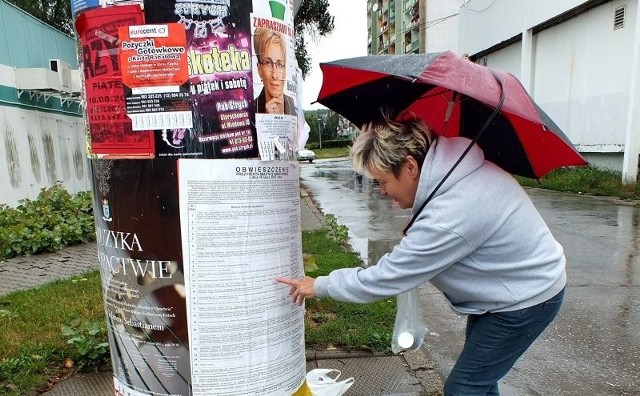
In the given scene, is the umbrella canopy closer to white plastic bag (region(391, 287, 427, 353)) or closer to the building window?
white plastic bag (region(391, 287, 427, 353))

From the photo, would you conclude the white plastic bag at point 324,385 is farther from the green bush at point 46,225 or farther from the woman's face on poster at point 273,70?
the green bush at point 46,225

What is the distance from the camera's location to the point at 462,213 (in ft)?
5.77

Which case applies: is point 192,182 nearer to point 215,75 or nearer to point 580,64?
point 215,75

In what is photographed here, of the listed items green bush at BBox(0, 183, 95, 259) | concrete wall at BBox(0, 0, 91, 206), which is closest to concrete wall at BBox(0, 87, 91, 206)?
concrete wall at BBox(0, 0, 91, 206)

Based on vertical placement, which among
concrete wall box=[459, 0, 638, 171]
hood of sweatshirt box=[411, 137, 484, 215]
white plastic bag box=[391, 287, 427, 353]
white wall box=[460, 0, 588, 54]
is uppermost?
white wall box=[460, 0, 588, 54]

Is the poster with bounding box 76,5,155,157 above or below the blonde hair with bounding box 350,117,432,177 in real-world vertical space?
above

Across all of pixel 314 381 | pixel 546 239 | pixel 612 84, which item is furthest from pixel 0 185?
pixel 612 84

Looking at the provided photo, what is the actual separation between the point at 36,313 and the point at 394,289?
11.8 feet

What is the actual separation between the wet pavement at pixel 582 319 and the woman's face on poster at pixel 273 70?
8.22 ft

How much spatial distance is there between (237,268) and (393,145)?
29.8 inches

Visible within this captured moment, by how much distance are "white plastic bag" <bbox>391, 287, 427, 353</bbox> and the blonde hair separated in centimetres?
77

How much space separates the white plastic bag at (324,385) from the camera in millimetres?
2771

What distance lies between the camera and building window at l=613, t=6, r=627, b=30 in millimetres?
14203

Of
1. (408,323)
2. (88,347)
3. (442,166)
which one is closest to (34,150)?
(88,347)
